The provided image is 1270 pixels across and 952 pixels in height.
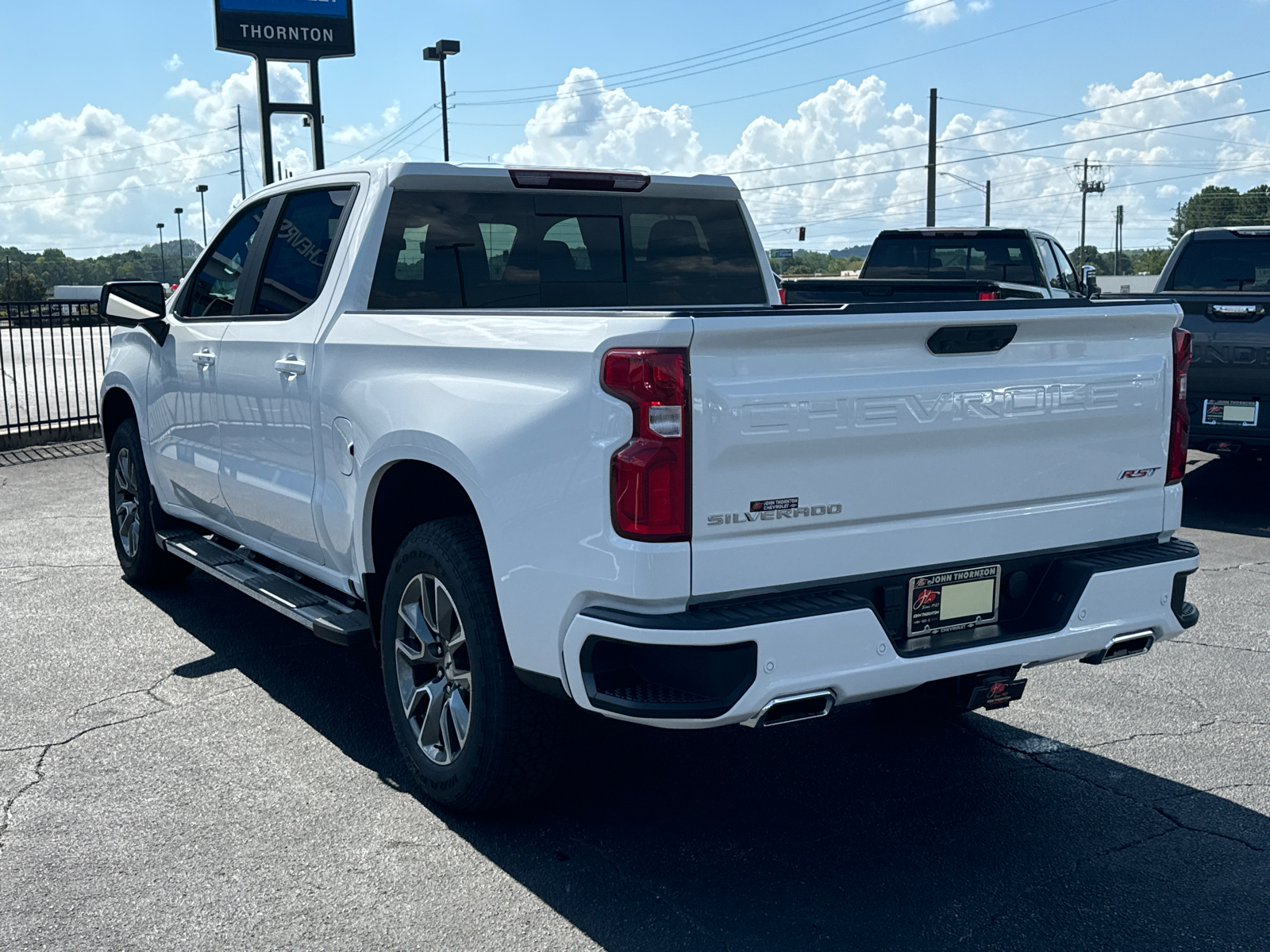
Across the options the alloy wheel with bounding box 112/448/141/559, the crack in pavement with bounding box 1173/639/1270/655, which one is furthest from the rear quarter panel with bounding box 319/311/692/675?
the crack in pavement with bounding box 1173/639/1270/655

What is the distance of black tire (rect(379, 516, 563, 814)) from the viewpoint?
3.60 metres

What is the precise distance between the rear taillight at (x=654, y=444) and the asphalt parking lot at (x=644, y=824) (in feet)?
3.61

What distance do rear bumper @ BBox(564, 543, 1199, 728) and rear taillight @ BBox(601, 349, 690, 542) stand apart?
0.25 m

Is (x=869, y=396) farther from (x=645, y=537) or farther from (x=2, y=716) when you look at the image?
(x=2, y=716)

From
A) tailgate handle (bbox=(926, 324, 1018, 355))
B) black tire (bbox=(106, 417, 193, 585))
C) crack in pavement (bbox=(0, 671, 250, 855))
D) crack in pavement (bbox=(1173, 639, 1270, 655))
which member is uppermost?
tailgate handle (bbox=(926, 324, 1018, 355))

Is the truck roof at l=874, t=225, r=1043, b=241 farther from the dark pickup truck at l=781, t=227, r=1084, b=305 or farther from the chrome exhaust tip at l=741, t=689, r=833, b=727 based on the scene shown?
the chrome exhaust tip at l=741, t=689, r=833, b=727

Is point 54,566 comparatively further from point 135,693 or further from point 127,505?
point 135,693

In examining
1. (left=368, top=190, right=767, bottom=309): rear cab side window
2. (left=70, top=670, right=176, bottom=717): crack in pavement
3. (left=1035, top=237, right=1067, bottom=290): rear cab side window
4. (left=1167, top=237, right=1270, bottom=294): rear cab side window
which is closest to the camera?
(left=368, top=190, right=767, bottom=309): rear cab side window

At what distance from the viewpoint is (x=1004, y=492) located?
3553 mm

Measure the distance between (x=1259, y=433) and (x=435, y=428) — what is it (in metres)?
7.13

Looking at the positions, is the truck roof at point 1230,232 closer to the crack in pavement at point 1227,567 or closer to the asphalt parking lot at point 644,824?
the crack in pavement at point 1227,567

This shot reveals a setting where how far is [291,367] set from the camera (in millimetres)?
4645

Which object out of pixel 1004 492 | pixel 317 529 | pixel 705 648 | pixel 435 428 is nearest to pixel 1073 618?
pixel 1004 492

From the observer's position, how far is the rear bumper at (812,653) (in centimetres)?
308
